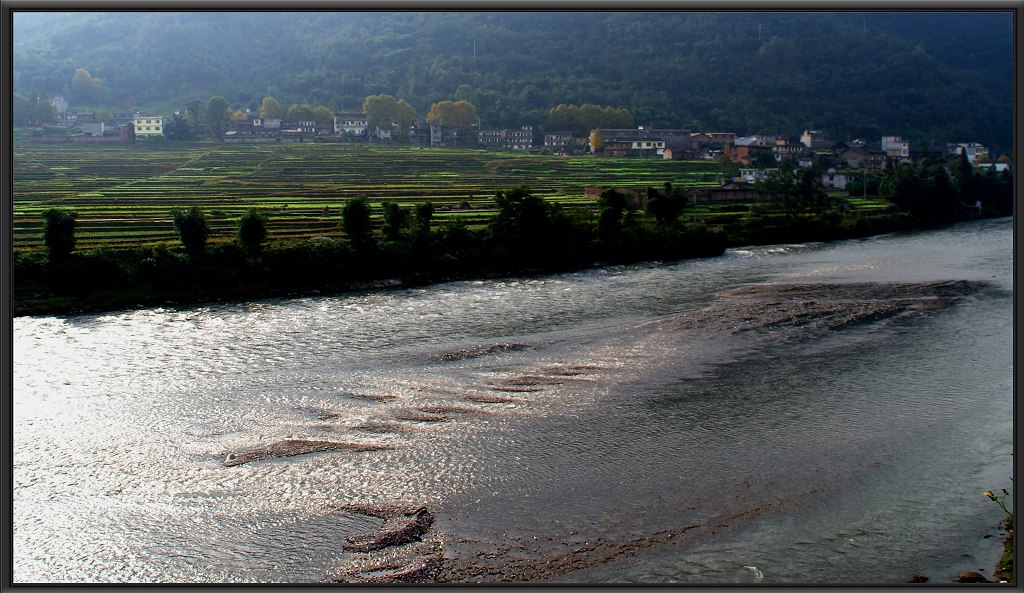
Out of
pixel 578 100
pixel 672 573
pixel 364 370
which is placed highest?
pixel 578 100

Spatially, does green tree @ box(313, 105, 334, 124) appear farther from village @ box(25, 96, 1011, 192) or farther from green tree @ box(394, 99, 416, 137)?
green tree @ box(394, 99, 416, 137)

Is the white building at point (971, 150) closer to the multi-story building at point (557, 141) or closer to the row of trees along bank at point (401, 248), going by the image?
the multi-story building at point (557, 141)

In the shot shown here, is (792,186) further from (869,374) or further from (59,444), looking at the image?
(59,444)

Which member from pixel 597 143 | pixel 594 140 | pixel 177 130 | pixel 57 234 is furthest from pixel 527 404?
pixel 177 130

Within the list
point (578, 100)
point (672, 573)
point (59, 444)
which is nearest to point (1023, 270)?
point (672, 573)

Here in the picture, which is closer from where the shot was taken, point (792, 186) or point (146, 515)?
point (146, 515)

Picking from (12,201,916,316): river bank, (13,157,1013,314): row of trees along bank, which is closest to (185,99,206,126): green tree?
(13,157,1013,314): row of trees along bank

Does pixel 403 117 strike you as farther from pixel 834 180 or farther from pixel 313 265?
pixel 313 265

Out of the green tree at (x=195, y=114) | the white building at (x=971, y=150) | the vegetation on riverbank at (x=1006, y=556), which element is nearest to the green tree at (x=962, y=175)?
the white building at (x=971, y=150)
